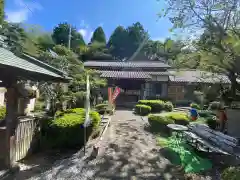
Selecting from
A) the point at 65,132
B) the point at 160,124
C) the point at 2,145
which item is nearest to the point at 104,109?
the point at 160,124

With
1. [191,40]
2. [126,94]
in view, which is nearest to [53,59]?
[191,40]

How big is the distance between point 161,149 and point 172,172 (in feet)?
4.32

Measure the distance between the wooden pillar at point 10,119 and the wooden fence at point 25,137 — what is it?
0.17m

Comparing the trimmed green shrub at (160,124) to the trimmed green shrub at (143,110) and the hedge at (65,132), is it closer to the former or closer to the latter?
the hedge at (65,132)

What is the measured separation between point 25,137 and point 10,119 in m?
1.35

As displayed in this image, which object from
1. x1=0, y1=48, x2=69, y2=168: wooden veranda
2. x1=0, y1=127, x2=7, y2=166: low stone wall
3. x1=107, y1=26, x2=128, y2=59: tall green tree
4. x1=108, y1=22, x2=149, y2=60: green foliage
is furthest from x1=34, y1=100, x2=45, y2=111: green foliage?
x1=107, y1=26, x2=128, y2=59: tall green tree

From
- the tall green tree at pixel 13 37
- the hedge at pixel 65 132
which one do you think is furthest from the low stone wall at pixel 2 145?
the tall green tree at pixel 13 37

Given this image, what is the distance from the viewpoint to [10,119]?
15.7ft

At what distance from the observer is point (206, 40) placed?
23.3ft

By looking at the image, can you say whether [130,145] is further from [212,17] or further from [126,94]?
[126,94]

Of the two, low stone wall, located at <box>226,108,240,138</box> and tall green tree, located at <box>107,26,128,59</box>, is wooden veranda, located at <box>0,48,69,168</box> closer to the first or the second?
low stone wall, located at <box>226,108,240,138</box>

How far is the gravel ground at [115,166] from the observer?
4.39 m

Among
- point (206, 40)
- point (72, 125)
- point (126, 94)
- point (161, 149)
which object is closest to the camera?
point (161, 149)

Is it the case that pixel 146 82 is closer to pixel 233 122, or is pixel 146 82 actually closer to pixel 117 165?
pixel 233 122
